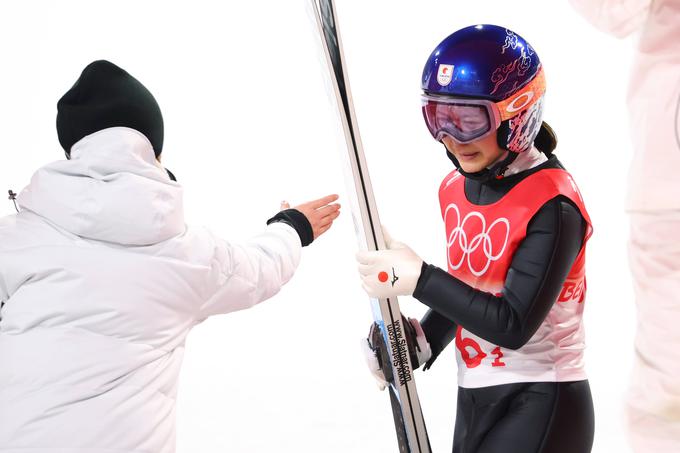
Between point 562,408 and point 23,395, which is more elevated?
point 23,395

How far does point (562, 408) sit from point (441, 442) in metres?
1.77

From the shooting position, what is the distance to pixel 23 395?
1340 mm

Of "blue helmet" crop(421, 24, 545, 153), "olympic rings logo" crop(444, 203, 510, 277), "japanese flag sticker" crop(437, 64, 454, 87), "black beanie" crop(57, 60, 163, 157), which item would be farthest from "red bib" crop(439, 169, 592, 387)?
"black beanie" crop(57, 60, 163, 157)

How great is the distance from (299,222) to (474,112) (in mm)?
562

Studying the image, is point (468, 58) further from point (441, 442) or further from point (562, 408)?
point (441, 442)

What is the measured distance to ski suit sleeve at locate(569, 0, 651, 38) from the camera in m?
0.53

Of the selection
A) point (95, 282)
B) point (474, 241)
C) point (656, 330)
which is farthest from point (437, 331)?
point (656, 330)

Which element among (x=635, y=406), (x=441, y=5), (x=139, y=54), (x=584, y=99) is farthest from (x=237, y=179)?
(x=635, y=406)

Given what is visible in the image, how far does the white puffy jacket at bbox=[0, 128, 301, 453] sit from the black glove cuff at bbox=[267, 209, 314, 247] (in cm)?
39

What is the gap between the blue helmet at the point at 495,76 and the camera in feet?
4.49

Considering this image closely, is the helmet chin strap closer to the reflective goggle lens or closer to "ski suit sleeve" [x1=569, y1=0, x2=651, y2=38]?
the reflective goggle lens

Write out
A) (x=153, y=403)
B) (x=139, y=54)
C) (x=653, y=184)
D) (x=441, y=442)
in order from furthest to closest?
(x=139, y=54) < (x=441, y=442) < (x=153, y=403) < (x=653, y=184)

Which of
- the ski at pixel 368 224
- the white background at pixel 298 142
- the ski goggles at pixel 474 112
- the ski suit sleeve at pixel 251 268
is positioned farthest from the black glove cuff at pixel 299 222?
the white background at pixel 298 142

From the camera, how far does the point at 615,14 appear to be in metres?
0.54
